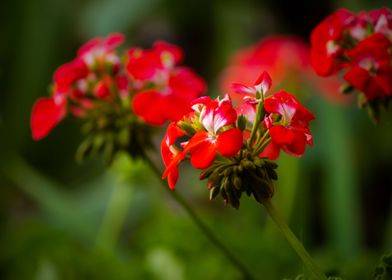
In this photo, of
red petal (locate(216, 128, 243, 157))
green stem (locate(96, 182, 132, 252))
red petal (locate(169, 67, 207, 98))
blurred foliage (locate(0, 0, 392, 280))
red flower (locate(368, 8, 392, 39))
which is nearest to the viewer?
red petal (locate(216, 128, 243, 157))

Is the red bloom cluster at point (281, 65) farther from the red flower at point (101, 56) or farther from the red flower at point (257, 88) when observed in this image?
the red flower at point (257, 88)

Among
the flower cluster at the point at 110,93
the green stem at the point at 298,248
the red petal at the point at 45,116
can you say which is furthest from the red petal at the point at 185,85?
the green stem at the point at 298,248

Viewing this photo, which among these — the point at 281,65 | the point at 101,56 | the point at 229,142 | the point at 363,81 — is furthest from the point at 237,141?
the point at 281,65

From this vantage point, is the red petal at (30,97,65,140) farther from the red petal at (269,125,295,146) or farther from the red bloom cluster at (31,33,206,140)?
the red petal at (269,125,295,146)

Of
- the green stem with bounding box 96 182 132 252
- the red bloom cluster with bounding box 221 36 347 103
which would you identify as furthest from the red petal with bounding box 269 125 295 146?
the red bloom cluster with bounding box 221 36 347 103

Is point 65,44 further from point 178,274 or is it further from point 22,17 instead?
point 178,274

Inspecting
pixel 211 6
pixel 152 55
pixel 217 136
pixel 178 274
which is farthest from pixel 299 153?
pixel 211 6

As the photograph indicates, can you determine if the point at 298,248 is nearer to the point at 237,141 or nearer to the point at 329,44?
the point at 237,141
